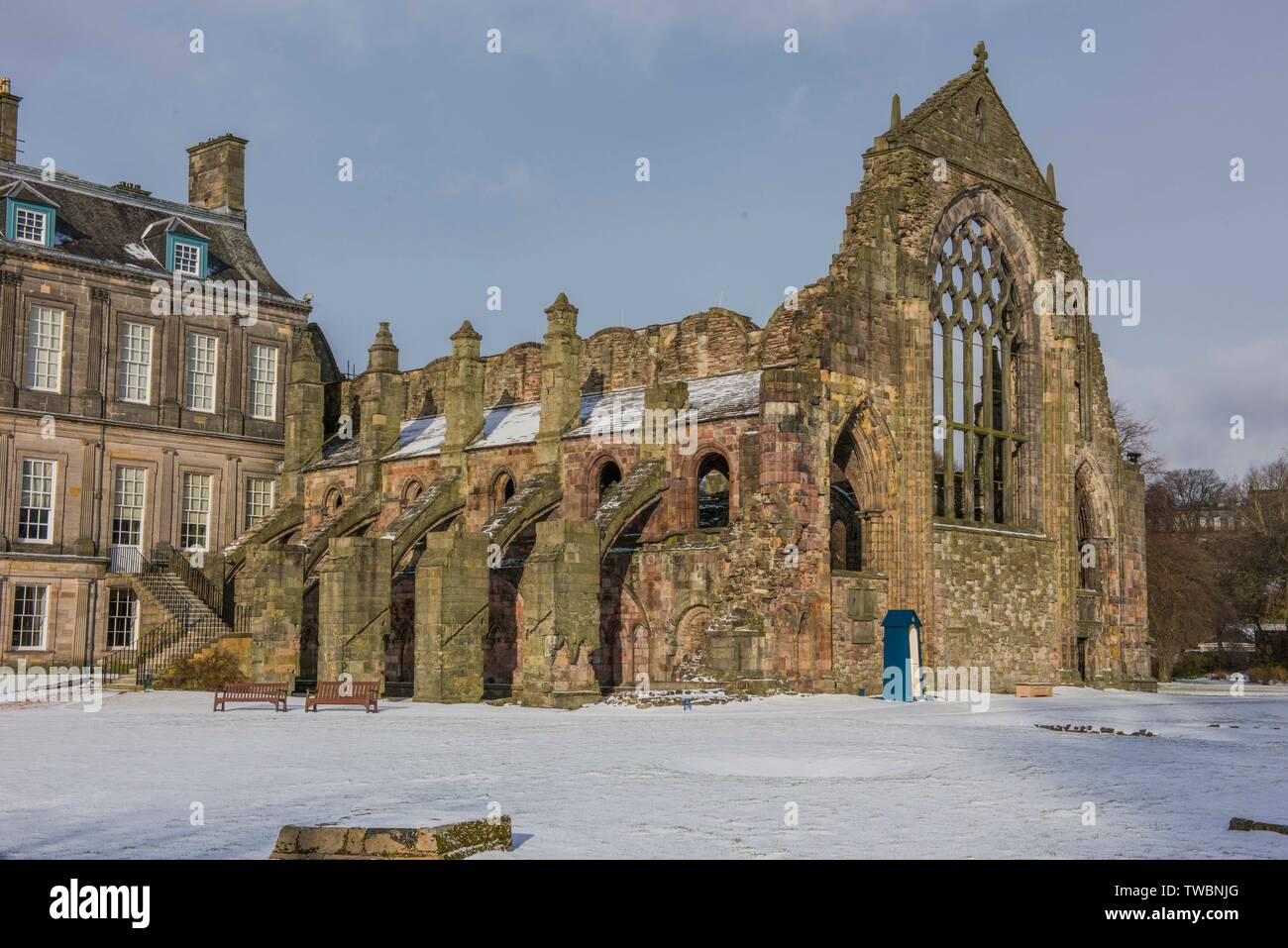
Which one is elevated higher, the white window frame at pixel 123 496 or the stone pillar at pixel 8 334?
the stone pillar at pixel 8 334

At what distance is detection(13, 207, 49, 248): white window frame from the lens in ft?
125

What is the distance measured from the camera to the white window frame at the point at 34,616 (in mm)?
37250

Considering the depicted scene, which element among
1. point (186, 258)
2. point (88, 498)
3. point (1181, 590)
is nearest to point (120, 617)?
point (88, 498)

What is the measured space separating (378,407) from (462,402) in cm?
403

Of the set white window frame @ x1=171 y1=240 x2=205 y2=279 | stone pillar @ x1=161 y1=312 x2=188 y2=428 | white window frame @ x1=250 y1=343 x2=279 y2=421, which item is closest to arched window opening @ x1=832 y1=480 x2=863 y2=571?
white window frame @ x1=250 y1=343 x2=279 y2=421

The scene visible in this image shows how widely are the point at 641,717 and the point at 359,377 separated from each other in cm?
2392

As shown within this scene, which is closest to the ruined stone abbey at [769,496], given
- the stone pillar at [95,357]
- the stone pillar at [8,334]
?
the stone pillar at [95,357]

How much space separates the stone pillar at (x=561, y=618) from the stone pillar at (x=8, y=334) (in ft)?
58.1

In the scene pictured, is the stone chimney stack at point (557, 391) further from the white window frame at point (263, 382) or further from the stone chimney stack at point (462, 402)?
the white window frame at point (263, 382)

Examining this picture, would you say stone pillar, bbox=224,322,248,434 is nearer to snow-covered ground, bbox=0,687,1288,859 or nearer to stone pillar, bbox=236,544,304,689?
stone pillar, bbox=236,544,304,689

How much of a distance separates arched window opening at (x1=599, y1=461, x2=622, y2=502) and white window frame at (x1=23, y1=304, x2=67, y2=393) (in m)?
15.6
